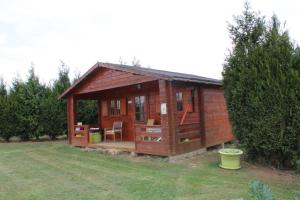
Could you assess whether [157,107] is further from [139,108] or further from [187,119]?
[187,119]

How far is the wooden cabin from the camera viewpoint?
8195 mm

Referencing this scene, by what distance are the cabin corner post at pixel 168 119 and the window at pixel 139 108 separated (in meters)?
3.20

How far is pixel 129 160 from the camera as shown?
857 cm

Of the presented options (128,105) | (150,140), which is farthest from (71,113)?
(150,140)

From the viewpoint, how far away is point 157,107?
10805 mm

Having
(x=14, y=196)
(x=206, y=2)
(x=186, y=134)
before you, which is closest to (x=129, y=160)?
(x=186, y=134)

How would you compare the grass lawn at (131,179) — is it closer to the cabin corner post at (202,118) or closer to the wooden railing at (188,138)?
the wooden railing at (188,138)

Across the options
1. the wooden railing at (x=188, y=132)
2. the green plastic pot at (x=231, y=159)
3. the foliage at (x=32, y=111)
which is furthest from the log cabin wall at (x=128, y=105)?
the green plastic pot at (x=231, y=159)

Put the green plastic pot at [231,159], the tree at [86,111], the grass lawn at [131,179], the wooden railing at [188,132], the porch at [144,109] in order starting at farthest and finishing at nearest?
the tree at [86,111] → the wooden railing at [188,132] → the porch at [144,109] → the green plastic pot at [231,159] → the grass lawn at [131,179]

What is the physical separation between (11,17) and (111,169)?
8.36m

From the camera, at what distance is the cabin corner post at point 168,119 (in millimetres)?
8086

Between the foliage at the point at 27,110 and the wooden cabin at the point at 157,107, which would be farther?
the foliage at the point at 27,110

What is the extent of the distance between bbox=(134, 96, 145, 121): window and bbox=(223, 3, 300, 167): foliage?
4.52 metres

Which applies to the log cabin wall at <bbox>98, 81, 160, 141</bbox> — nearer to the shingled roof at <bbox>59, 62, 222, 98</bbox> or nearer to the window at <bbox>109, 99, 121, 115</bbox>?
the window at <bbox>109, 99, 121, 115</bbox>
